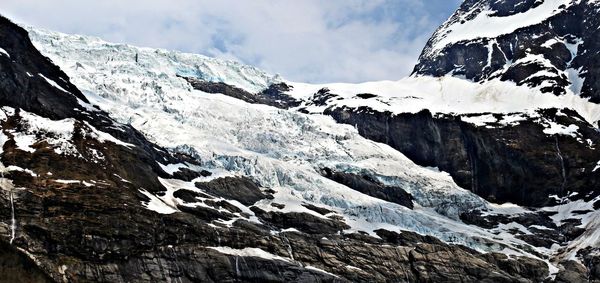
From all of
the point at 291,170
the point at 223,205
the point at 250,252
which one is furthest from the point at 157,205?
the point at 291,170

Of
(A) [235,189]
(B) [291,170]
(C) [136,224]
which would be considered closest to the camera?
(C) [136,224]

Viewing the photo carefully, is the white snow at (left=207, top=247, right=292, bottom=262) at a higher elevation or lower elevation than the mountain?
lower

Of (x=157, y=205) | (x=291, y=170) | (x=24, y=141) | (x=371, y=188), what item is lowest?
(x=157, y=205)

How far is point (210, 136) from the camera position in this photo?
181625 mm

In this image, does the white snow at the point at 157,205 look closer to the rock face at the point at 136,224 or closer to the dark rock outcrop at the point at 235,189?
the rock face at the point at 136,224

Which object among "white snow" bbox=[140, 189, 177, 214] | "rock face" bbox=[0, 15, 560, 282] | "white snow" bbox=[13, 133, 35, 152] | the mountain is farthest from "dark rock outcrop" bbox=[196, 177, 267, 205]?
"white snow" bbox=[13, 133, 35, 152]

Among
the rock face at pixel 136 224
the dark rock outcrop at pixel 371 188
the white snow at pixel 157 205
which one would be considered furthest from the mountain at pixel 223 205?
the white snow at pixel 157 205

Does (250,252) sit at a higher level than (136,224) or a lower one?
lower

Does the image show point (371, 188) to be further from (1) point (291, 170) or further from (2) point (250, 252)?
(2) point (250, 252)

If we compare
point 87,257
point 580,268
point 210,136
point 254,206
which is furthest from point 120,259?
point 580,268

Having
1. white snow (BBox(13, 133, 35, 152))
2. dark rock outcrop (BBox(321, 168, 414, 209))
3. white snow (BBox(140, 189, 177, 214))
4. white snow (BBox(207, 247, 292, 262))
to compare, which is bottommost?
white snow (BBox(207, 247, 292, 262))

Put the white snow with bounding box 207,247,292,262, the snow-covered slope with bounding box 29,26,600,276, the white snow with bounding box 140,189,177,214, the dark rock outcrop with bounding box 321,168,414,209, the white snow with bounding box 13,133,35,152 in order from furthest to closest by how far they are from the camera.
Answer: the dark rock outcrop with bounding box 321,168,414,209 < the snow-covered slope with bounding box 29,26,600,276 < the white snow with bounding box 140,189,177,214 < the white snow with bounding box 207,247,292,262 < the white snow with bounding box 13,133,35,152

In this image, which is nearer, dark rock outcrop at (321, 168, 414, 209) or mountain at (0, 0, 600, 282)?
mountain at (0, 0, 600, 282)

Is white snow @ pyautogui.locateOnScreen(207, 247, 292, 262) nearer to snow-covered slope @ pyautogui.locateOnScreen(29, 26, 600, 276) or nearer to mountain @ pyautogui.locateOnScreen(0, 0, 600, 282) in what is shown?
mountain @ pyautogui.locateOnScreen(0, 0, 600, 282)
